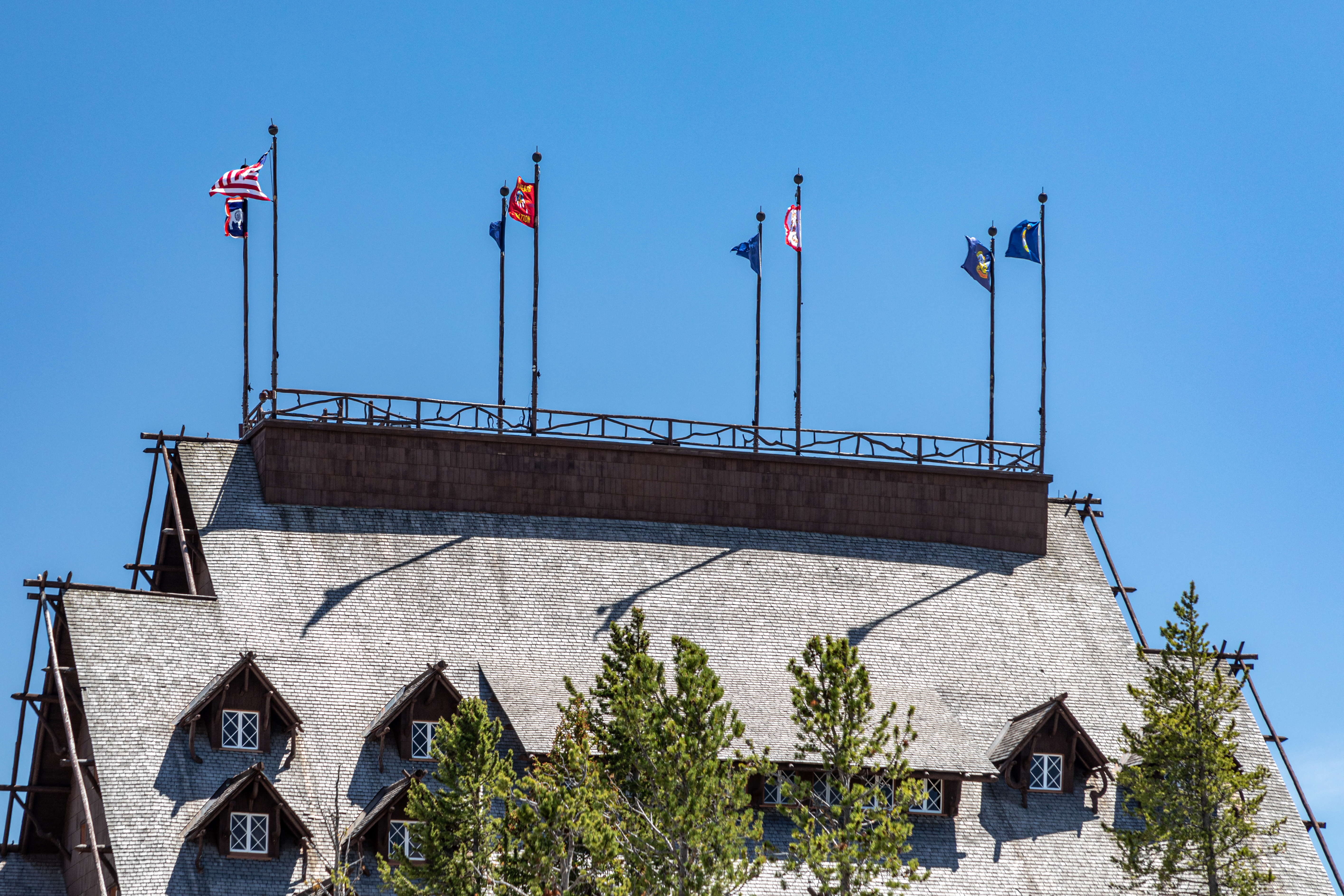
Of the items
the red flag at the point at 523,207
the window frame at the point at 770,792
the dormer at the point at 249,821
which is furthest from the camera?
the red flag at the point at 523,207

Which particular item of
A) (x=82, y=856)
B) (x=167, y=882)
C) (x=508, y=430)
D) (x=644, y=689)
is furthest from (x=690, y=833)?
(x=508, y=430)

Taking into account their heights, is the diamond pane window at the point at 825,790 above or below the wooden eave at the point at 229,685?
below

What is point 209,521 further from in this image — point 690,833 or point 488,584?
point 690,833

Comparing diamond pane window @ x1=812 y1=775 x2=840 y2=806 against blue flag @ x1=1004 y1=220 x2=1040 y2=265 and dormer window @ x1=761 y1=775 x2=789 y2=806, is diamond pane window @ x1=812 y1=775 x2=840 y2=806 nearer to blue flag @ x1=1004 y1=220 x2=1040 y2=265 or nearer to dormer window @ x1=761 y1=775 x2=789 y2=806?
dormer window @ x1=761 y1=775 x2=789 y2=806

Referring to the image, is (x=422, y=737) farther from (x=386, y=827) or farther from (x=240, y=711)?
(x=240, y=711)

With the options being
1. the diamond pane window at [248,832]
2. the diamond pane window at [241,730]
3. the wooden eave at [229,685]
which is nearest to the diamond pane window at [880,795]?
the diamond pane window at [248,832]

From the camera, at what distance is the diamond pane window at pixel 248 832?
168ft

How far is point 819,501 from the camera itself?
6762 centimetres

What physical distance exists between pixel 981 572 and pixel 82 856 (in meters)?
30.1

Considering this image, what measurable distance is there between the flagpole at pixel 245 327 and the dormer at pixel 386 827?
16.8m

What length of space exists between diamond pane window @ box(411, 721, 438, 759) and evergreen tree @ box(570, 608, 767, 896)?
24.1 ft

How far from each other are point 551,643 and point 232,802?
11.8m

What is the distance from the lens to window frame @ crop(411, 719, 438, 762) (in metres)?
54.7

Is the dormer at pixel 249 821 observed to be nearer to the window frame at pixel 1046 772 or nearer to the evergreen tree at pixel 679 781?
the evergreen tree at pixel 679 781
